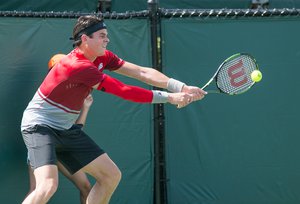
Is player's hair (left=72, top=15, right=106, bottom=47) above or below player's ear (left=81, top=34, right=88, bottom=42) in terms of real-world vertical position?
above

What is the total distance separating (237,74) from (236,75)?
1 cm

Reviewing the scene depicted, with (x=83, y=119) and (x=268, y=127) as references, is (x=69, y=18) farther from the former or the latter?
(x=268, y=127)

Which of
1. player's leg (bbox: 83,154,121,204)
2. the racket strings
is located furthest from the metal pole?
player's leg (bbox: 83,154,121,204)

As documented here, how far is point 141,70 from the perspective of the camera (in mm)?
4551

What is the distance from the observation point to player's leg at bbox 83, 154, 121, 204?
4.26 m

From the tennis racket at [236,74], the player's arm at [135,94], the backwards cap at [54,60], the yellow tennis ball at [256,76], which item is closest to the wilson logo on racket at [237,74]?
the tennis racket at [236,74]

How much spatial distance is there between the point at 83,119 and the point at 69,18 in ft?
3.44

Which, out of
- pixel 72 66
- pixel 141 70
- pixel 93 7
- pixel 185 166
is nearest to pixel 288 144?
pixel 185 166

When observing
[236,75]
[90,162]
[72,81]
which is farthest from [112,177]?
[236,75]

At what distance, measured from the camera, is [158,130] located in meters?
5.20

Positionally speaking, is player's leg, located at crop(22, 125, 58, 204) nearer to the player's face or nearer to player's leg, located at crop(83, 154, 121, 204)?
player's leg, located at crop(83, 154, 121, 204)

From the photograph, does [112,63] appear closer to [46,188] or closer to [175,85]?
[175,85]

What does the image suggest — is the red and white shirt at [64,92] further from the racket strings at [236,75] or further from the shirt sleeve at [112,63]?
the racket strings at [236,75]

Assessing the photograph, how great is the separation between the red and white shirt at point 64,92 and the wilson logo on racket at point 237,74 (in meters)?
1.13
